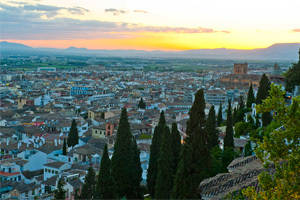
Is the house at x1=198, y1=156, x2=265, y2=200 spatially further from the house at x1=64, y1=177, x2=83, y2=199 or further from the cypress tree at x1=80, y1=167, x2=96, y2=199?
the house at x1=64, y1=177, x2=83, y2=199

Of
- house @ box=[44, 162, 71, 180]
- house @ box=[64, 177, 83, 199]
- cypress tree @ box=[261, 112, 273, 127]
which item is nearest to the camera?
house @ box=[64, 177, 83, 199]

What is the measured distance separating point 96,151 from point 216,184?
18701 millimetres

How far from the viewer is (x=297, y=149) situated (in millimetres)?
5875

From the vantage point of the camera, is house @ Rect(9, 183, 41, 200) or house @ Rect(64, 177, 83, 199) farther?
house @ Rect(9, 183, 41, 200)

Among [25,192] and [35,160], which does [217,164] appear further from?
[35,160]

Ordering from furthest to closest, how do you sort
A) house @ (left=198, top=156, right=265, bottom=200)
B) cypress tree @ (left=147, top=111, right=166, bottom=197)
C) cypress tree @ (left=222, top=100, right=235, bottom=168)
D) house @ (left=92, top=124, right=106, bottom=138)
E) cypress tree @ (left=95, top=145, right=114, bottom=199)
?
house @ (left=92, top=124, right=106, bottom=138) → cypress tree @ (left=147, top=111, right=166, bottom=197) → cypress tree @ (left=222, top=100, right=235, bottom=168) → cypress tree @ (left=95, top=145, right=114, bottom=199) → house @ (left=198, top=156, right=265, bottom=200)

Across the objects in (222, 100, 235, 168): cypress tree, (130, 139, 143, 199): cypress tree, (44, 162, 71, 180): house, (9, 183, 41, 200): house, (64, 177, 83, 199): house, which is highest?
(222, 100, 235, 168): cypress tree

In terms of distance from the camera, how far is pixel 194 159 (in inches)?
570

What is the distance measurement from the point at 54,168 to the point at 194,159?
47.3 ft

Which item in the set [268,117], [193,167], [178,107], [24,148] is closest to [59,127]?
[24,148]

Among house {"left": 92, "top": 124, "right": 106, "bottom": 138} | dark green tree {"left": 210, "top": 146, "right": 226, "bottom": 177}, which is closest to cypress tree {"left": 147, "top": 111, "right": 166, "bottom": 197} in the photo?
dark green tree {"left": 210, "top": 146, "right": 226, "bottom": 177}

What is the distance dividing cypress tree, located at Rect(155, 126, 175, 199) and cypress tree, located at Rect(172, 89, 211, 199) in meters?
2.81

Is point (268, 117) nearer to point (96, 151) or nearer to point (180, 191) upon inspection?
point (180, 191)

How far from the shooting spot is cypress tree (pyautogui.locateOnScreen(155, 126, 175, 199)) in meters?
17.2
